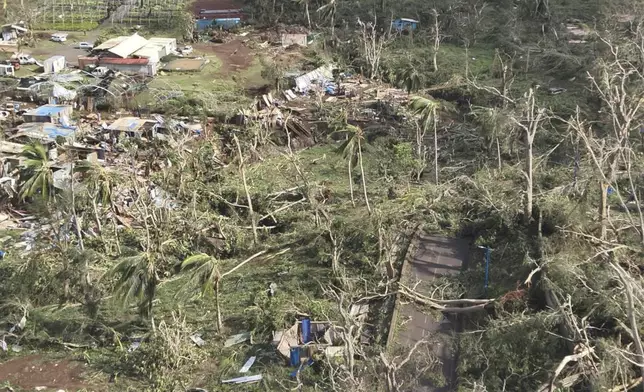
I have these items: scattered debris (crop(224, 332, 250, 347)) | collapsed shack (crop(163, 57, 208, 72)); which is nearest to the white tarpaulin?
collapsed shack (crop(163, 57, 208, 72))

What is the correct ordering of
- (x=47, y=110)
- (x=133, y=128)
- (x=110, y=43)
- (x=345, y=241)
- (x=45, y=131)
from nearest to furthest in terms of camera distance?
1. (x=345, y=241)
2. (x=45, y=131)
3. (x=133, y=128)
4. (x=47, y=110)
5. (x=110, y=43)

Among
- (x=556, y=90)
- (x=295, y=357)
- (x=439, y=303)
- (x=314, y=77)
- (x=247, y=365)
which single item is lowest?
(x=247, y=365)

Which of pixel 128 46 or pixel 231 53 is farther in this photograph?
pixel 231 53

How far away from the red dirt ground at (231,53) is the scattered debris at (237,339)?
25370mm

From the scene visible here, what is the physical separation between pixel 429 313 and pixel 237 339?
200 inches

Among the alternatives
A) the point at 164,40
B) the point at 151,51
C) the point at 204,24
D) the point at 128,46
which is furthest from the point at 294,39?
the point at 128,46

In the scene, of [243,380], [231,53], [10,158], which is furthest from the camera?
[231,53]

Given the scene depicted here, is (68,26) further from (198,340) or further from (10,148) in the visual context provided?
(198,340)

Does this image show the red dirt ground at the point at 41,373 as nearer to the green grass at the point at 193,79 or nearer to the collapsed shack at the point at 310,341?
the collapsed shack at the point at 310,341

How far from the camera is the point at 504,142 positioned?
26984 mm

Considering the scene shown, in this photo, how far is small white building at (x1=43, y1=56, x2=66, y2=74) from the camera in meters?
39.1

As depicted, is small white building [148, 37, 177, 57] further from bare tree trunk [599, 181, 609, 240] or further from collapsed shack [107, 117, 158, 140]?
bare tree trunk [599, 181, 609, 240]

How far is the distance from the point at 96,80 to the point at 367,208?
2049 cm

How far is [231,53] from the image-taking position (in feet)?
146
